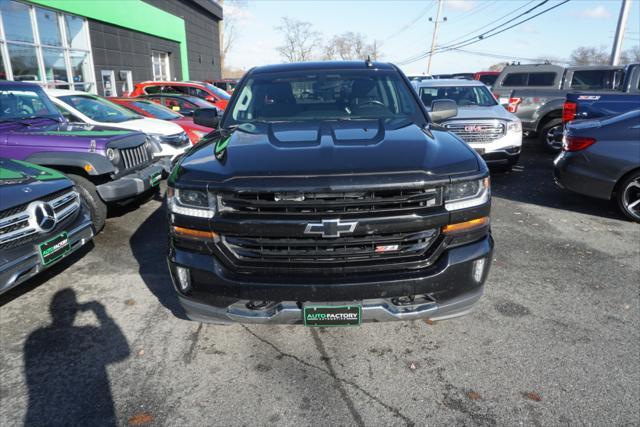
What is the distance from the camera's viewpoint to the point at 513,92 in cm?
1079

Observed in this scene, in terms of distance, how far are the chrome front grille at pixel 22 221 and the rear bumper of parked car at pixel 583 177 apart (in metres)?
5.91

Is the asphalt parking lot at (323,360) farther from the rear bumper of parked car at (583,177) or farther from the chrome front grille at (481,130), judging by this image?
the chrome front grille at (481,130)

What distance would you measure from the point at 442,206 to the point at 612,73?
37.1ft

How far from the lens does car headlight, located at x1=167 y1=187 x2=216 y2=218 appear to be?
2322 millimetres

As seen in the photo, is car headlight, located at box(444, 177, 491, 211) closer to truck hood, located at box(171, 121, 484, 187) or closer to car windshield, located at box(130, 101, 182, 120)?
truck hood, located at box(171, 121, 484, 187)

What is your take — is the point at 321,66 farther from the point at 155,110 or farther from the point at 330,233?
the point at 155,110

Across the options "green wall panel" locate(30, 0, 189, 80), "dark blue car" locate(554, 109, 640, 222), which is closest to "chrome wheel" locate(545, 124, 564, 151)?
"dark blue car" locate(554, 109, 640, 222)

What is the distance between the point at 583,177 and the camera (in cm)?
552

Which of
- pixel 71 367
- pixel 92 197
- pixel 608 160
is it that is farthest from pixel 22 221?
pixel 608 160

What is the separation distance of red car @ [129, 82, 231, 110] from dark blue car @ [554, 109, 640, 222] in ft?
33.4

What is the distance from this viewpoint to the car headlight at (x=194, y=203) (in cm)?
232

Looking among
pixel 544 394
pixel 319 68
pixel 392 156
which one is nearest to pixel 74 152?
pixel 319 68

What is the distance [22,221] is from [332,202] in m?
2.53

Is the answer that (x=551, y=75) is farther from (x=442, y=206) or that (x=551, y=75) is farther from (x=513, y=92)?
(x=442, y=206)
